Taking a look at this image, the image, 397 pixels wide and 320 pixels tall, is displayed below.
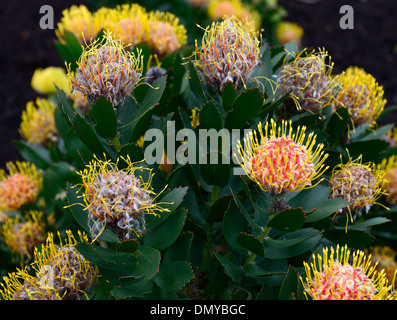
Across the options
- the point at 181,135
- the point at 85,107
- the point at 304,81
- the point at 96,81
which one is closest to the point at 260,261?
the point at 181,135

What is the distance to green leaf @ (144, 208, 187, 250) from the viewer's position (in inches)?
44.3

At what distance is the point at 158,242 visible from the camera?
3.79ft

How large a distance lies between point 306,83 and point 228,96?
11.7 inches

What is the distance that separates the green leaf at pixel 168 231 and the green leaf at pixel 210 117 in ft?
0.84

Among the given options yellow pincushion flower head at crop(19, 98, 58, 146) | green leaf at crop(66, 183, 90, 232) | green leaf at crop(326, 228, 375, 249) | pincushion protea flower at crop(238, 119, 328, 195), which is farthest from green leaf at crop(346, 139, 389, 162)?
yellow pincushion flower head at crop(19, 98, 58, 146)

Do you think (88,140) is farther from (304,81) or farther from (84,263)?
(304,81)


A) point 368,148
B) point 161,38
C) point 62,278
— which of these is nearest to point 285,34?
point 161,38

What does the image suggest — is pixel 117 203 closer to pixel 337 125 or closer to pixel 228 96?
pixel 228 96

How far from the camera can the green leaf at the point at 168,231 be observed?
112cm

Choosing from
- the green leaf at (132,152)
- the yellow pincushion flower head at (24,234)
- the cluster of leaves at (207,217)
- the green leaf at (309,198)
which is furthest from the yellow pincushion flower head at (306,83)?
the yellow pincushion flower head at (24,234)

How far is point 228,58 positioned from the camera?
1.21 metres

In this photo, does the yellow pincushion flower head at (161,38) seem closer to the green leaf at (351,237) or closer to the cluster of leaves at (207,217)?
the cluster of leaves at (207,217)

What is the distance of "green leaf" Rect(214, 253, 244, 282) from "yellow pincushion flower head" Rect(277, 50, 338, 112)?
0.53m
